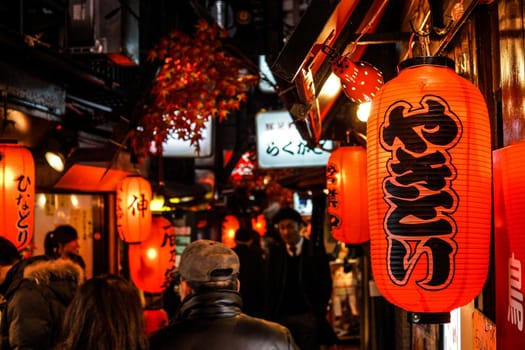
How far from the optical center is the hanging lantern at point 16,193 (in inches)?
379

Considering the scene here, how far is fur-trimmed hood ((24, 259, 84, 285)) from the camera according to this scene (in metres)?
8.41

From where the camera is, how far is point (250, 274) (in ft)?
48.1

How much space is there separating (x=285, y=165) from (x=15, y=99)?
26.8 feet

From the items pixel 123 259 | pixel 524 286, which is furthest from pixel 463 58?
pixel 123 259

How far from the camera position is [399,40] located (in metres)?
6.92

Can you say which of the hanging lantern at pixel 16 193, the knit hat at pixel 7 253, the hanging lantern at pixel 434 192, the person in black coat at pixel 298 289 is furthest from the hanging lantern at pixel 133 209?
the hanging lantern at pixel 434 192

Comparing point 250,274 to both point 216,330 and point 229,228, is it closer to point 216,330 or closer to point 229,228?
point 216,330

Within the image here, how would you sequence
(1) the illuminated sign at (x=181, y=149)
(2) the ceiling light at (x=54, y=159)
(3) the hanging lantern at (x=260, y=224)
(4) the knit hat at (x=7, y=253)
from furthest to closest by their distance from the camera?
(3) the hanging lantern at (x=260, y=224), (1) the illuminated sign at (x=181, y=149), (2) the ceiling light at (x=54, y=159), (4) the knit hat at (x=7, y=253)

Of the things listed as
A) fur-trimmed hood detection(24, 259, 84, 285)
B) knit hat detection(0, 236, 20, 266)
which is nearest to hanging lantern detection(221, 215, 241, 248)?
knit hat detection(0, 236, 20, 266)

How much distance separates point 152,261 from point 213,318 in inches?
409

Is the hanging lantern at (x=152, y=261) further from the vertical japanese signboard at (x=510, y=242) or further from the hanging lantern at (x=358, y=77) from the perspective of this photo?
the vertical japanese signboard at (x=510, y=242)

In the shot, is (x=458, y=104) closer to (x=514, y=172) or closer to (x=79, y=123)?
(x=514, y=172)

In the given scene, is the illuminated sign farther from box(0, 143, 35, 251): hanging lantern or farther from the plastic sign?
box(0, 143, 35, 251): hanging lantern

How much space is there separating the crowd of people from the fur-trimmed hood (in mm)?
13
